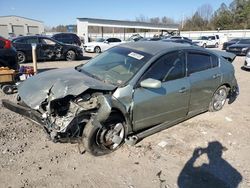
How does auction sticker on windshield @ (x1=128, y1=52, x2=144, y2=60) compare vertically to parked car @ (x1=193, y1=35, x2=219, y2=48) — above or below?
above

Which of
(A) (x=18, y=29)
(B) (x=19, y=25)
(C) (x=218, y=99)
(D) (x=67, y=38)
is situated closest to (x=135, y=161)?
(C) (x=218, y=99)

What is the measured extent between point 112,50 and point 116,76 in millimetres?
1096

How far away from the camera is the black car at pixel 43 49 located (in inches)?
536

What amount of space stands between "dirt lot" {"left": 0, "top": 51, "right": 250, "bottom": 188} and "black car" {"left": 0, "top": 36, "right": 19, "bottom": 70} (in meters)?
3.55

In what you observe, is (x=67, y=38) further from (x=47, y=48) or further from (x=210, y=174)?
(x=210, y=174)

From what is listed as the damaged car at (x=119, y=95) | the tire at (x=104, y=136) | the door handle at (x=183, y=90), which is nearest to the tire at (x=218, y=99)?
the damaged car at (x=119, y=95)

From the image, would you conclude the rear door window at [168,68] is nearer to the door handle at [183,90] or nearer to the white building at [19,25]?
the door handle at [183,90]

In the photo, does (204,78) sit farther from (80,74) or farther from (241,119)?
(80,74)

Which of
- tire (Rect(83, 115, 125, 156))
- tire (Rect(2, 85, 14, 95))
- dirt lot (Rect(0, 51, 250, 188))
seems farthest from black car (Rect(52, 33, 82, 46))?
tire (Rect(83, 115, 125, 156))

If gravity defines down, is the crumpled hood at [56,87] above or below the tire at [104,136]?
above

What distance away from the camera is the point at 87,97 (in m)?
3.84

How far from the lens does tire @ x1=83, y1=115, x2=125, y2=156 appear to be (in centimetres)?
373

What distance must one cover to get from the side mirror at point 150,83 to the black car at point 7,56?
578 centimetres

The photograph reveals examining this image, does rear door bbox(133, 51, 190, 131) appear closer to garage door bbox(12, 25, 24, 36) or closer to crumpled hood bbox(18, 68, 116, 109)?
crumpled hood bbox(18, 68, 116, 109)
